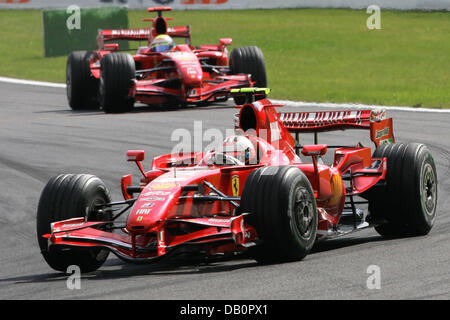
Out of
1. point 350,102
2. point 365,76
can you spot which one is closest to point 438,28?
point 365,76

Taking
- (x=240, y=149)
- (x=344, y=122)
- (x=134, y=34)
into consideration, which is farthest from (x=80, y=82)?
(x=240, y=149)

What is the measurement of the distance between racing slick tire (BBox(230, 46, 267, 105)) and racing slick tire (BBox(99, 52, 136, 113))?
2380 mm

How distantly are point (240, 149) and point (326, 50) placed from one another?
2685 cm

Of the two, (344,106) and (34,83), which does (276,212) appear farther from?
(34,83)

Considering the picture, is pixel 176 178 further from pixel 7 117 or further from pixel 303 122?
pixel 7 117

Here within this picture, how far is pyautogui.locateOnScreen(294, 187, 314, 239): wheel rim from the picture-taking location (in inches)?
343

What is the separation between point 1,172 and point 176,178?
666 centimetres

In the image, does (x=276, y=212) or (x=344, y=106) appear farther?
(x=344, y=106)

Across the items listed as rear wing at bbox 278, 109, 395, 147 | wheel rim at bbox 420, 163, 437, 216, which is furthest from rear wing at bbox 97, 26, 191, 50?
wheel rim at bbox 420, 163, 437, 216

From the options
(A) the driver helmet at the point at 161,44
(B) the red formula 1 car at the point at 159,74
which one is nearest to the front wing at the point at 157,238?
(B) the red formula 1 car at the point at 159,74

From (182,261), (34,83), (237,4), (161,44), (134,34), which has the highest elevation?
(237,4)

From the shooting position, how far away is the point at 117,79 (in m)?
22.1

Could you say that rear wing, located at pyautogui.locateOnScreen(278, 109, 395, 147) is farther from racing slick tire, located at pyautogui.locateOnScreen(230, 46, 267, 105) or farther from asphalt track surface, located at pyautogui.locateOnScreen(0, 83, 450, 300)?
racing slick tire, located at pyautogui.locateOnScreen(230, 46, 267, 105)

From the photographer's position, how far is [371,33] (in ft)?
128
